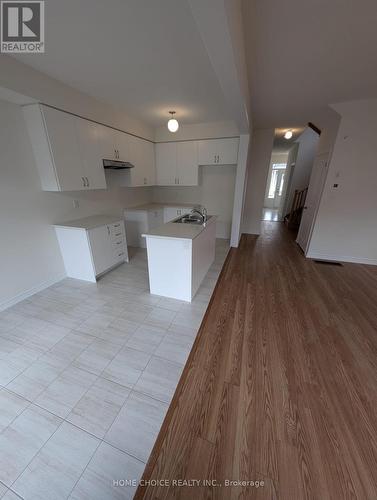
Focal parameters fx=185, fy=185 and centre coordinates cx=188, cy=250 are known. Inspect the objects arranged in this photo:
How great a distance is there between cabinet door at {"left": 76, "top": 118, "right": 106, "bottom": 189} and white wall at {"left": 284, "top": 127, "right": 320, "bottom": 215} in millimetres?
5942

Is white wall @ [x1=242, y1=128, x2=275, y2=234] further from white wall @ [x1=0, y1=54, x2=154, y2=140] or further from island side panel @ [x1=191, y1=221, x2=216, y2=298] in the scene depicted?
white wall @ [x1=0, y1=54, x2=154, y2=140]

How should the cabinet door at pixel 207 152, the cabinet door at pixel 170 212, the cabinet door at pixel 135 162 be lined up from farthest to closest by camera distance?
the cabinet door at pixel 170 212, the cabinet door at pixel 207 152, the cabinet door at pixel 135 162

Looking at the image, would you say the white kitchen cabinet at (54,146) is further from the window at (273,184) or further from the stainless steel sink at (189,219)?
the window at (273,184)

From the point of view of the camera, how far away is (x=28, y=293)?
8.28ft

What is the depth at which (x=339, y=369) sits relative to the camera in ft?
5.30

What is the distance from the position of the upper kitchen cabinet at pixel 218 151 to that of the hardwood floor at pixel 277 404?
3.21 metres

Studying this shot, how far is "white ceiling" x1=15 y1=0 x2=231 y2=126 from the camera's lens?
1396mm

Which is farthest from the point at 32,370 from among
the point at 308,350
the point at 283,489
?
the point at 308,350

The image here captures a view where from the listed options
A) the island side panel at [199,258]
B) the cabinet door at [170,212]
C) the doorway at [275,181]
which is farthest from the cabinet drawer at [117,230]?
the doorway at [275,181]

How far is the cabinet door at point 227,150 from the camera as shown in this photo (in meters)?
4.12

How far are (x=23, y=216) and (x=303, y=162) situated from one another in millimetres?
7777

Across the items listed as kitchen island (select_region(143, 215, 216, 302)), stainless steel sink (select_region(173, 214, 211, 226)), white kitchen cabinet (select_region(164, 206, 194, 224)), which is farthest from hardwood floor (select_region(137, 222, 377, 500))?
white kitchen cabinet (select_region(164, 206, 194, 224))

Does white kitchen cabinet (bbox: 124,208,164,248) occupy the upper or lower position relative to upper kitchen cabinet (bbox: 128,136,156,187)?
lower

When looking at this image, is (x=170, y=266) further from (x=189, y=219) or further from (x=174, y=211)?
(x=174, y=211)
